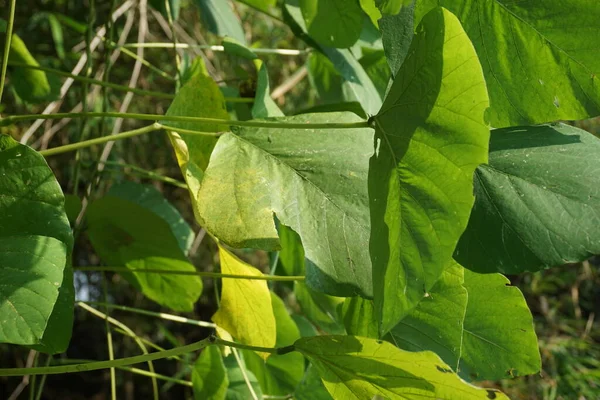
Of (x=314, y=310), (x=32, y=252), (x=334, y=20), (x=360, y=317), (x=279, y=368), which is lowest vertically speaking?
(x=279, y=368)

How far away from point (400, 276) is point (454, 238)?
41 mm

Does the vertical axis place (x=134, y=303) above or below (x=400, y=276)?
below

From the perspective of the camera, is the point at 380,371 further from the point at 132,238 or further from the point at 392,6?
the point at 132,238

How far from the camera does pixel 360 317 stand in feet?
2.17

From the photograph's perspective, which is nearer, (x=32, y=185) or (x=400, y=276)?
(x=400, y=276)

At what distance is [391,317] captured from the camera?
45cm

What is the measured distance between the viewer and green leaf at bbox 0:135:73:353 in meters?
0.49

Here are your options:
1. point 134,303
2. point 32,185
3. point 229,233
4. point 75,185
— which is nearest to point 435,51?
point 229,233

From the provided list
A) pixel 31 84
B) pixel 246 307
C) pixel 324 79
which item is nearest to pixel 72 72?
pixel 31 84

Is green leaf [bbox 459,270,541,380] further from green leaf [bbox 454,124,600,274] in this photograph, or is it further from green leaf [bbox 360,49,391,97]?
green leaf [bbox 360,49,391,97]

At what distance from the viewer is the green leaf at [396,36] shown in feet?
1.77

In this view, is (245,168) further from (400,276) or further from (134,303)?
(134,303)

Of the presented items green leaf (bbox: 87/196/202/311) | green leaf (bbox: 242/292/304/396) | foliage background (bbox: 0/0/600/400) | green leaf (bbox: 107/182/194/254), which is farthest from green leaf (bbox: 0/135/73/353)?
foliage background (bbox: 0/0/600/400)

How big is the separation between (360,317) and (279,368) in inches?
13.0
